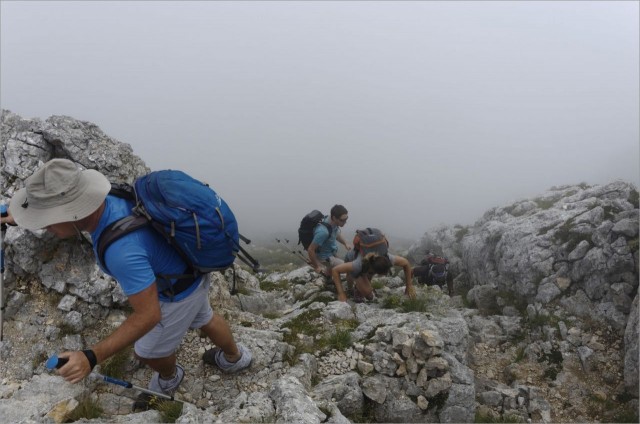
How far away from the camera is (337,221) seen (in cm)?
1288

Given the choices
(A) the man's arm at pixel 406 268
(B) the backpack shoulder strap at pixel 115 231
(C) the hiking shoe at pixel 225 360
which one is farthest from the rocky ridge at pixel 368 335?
(B) the backpack shoulder strap at pixel 115 231

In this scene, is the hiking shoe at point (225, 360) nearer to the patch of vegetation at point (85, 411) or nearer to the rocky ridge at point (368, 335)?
the rocky ridge at point (368, 335)

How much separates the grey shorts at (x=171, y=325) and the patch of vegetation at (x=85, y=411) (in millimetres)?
Answer: 1185

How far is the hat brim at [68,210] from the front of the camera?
174 inches

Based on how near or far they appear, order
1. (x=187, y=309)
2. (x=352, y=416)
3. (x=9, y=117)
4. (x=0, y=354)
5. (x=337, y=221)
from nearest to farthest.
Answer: (x=187, y=309), (x=0, y=354), (x=352, y=416), (x=9, y=117), (x=337, y=221)

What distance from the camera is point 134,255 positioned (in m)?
4.46

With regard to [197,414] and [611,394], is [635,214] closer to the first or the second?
[611,394]

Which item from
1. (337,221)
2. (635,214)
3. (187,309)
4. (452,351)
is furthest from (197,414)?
(635,214)

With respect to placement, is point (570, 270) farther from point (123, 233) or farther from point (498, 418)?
point (123, 233)

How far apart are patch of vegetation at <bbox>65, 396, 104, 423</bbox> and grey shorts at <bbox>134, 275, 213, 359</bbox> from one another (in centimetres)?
119

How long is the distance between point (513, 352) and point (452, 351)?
148 inches

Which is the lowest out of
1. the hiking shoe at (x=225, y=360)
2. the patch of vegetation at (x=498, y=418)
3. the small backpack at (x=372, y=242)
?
the patch of vegetation at (x=498, y=418)

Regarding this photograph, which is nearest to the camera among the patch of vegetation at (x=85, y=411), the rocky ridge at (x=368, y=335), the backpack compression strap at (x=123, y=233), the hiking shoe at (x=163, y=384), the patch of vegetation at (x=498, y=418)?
the backpack compression strap at (x=123, y=233)

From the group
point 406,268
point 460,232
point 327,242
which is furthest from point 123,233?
point 460,232
